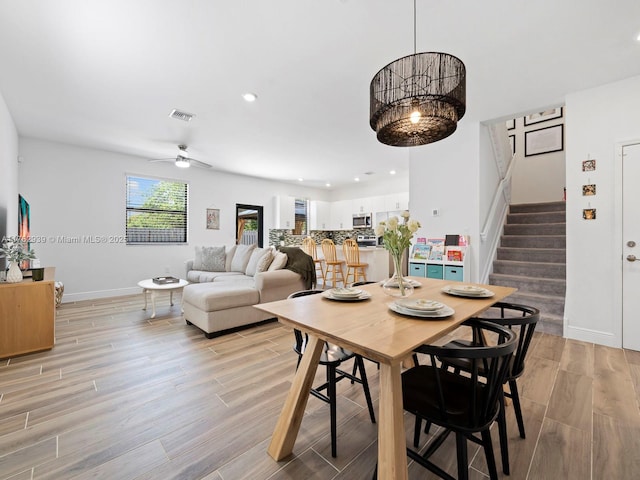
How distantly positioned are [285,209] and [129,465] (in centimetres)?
629

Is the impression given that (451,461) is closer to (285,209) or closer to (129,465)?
(129,465)

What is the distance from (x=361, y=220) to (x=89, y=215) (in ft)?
19.0

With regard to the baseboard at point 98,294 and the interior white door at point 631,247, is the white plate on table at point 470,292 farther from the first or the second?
the baseboard at point 98,294

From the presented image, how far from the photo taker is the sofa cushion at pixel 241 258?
191 inches

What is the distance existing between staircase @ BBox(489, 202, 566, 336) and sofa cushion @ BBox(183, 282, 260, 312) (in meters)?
3.37

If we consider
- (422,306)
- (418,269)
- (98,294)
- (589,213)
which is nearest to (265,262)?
(418,269)

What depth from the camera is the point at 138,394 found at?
1959 mm

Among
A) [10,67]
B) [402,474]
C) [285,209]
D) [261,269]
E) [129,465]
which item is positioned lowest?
[129,465]

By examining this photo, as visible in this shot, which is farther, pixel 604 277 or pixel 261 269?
pixel 261 269

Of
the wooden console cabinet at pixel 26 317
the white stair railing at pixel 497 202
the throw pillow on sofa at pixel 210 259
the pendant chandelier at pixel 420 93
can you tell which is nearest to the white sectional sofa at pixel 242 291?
the throw pillow on sofa at pixel 210 259

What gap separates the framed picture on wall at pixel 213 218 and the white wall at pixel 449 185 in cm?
421

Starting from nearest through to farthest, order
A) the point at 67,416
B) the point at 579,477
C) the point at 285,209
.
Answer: the point at 579,477 < the point at 67,416 < the point at 285,209

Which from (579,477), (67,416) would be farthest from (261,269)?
(579,477)

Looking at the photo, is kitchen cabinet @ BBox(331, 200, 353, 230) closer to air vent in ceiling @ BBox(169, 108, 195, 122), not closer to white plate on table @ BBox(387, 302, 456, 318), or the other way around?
air vent in ceiling @ BBox(169, 108, 195, 122)
